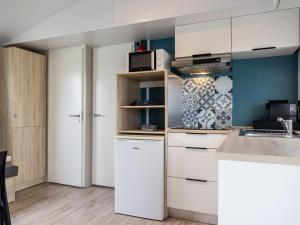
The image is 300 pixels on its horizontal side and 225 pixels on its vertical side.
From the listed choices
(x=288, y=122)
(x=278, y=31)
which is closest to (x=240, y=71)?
(x=278, y=31)

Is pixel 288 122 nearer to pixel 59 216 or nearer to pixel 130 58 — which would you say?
pixel 130 58

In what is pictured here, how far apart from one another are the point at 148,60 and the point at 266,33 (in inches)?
Answer: 47.3

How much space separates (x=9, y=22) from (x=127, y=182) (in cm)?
247

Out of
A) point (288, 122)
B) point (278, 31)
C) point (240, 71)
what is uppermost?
point (278, 31)

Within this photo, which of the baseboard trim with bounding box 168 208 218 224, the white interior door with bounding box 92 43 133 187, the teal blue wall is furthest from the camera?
the white interior door with bounding box 92 43 133 187

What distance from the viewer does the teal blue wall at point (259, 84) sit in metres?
2.51

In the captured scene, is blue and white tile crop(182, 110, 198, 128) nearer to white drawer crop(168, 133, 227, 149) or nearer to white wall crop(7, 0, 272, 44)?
white drawer crop(168, 133, 227, 149)

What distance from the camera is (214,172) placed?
224 cm

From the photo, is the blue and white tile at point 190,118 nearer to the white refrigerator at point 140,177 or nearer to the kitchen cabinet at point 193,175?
the kitchen cabinet at point 193,175

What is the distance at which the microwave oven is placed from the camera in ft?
8.34

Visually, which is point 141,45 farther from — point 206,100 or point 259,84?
point 259,84

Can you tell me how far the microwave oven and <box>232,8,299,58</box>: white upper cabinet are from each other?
2.40 feet

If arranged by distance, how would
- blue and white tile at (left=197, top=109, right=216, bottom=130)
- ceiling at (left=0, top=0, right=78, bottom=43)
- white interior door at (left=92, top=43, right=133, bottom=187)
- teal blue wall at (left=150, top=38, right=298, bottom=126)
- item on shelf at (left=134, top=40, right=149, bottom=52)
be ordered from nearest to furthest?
1. teal blue wall at (left=150, top=38, right=298, bottom=126)
2. ceiling at (left=0, top=0, right=78, bottom=43)
3. blue and white tile at (left=197, top=109, right=216, bottom=130)
4. item on shelf at (left=134, top=40, right=149, bottom=52)
5. white interior door at (left=92, top=43, right=133, bottom=187)

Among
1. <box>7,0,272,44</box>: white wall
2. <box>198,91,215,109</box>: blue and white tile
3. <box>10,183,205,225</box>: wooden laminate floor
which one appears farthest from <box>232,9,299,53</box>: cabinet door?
<box>10,183,205,225</box>: wooden laminate floor
